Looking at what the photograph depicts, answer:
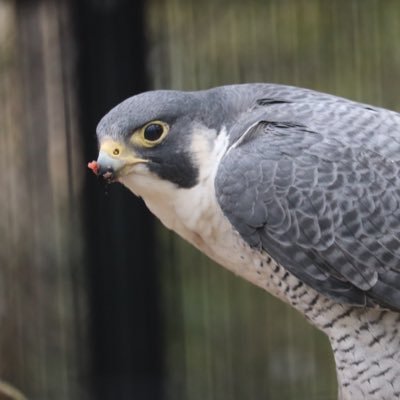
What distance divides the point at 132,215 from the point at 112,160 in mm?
2593

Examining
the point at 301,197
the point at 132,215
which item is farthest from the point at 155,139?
the point at 132,215

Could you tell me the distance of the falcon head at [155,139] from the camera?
10.0 feet

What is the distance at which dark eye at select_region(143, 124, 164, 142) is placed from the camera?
3.11 m

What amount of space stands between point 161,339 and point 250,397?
75 centimetres

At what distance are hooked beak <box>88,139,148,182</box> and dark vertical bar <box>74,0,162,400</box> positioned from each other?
248 cm

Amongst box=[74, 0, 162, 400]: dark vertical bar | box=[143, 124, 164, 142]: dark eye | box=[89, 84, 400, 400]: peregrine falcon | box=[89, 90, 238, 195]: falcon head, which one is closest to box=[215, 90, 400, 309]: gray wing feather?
box=[89, 84, 400, 400]: peregrine falcon

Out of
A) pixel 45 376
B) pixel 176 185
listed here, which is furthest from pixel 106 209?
pixel 176 185

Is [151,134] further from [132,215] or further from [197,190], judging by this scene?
[132,215]

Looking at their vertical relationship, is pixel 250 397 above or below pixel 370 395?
below

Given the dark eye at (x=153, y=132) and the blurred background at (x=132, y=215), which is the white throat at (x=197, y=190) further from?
the blurred background at (x=132, y=215)

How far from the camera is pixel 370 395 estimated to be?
3.14m

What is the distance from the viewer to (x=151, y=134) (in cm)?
312

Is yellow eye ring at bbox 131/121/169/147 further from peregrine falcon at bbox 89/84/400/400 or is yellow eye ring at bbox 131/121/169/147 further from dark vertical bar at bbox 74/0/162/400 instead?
dark vertical bar at bbox 74/0/162/400

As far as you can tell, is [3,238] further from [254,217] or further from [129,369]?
[254,217]
